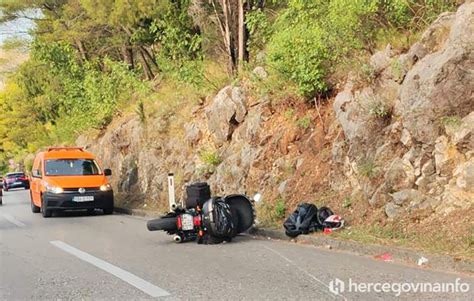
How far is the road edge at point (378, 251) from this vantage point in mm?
7540

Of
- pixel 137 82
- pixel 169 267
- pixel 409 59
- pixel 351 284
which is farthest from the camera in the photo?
pixel 137 82

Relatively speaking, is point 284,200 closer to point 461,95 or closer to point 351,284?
point 461,95

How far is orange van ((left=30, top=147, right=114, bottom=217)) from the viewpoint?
1703cm

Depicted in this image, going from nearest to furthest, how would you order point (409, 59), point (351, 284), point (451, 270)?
point (351, 284) → point (451, 270) → point (409, 59)

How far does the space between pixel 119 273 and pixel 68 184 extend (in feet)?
32.1

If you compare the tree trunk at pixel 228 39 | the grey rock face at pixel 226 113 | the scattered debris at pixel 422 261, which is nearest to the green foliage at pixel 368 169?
the scattered debris at pixel 422 261

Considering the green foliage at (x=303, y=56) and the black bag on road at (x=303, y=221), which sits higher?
the green foliage at (x=303, y=56)

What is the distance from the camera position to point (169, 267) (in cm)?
845

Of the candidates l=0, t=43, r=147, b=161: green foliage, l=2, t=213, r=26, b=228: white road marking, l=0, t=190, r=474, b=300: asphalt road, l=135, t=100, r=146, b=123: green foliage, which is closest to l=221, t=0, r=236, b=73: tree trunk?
l=0, t=43, r=147, b=161: green foliage

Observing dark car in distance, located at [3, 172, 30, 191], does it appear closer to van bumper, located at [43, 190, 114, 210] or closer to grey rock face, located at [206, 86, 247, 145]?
van bumper, located at [43, 190, 114, 210]

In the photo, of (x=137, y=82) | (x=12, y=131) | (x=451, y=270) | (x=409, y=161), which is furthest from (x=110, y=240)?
(x=12, y=131)

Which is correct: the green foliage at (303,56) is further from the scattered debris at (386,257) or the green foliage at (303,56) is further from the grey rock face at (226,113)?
the scattered debris at (386,257)

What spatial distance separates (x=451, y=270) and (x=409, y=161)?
291 centimetres

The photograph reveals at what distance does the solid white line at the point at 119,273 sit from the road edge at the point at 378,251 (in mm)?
3423
